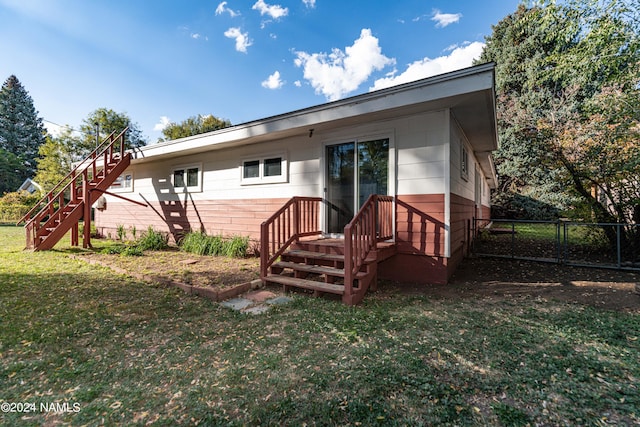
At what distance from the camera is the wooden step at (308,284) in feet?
11.4

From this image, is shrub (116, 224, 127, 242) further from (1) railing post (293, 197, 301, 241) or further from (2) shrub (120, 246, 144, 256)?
(1) railing post (293, 197, 301, 241)

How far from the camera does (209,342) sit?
96.9 inches

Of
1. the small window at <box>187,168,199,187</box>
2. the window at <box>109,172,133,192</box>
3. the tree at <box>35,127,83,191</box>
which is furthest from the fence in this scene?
the tree at <box>35,127,83,191</box>

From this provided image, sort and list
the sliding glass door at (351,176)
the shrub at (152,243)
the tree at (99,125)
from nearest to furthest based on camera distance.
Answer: the sliding glass door at (351,176) < the shrub at (152,243) < the tree at (99,125)

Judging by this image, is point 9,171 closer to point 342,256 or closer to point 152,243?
point 152,243

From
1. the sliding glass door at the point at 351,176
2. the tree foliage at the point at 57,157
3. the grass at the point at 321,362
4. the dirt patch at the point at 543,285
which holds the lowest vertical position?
the grass at the point at 321,362

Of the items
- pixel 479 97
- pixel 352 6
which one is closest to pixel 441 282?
pixel 479 97

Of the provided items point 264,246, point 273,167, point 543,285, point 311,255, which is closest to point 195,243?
point 273,167

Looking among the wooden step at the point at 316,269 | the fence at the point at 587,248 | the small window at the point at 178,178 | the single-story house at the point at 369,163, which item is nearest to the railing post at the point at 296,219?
the wooden step at the point at 316,269

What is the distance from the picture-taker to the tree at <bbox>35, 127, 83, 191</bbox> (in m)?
17.5

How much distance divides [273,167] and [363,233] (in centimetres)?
320

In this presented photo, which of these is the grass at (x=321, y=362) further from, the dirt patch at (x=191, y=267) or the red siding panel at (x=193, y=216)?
the red siding panel at (x=193, y=216)

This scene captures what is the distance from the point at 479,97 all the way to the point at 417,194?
1590 millimetres

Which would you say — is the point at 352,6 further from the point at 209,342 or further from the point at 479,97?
the point at 209,342
